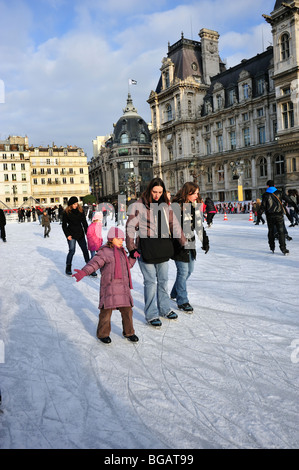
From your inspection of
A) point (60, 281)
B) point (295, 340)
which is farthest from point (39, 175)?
point (295, 340)

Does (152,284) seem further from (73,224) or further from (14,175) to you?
(14,175)

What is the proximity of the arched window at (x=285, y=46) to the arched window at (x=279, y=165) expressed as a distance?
9308mm

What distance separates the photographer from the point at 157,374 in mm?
3277

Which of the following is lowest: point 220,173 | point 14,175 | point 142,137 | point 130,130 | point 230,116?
point 220,173

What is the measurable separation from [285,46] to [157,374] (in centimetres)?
2934

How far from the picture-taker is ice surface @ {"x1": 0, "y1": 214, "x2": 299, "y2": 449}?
8.02 feet

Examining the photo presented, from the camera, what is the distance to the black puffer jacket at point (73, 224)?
307 inches

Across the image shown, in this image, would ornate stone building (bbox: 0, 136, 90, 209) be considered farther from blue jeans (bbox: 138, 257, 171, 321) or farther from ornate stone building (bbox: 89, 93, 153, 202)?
blue jeans (bbox: 138, 257, 171, 321)

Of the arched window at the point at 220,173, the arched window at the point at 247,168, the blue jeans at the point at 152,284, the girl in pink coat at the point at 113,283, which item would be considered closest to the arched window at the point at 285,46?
the arched window at the point at 247,168

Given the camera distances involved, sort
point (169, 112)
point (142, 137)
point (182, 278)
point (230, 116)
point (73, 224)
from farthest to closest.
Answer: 1. point (142, 137)
2. point (169, 112)
3. point (230, 116)
4. point (73, 224)
5. point (182, 278)

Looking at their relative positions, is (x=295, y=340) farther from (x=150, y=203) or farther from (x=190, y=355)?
(x=150, y=203)

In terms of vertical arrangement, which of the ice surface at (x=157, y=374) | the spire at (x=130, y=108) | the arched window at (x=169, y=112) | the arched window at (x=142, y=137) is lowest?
the ice surface at (x=157, y=374)

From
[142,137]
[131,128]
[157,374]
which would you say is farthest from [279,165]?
[131,128]

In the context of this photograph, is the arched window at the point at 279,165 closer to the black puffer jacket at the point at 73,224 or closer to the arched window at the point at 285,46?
the arched window at the point at 285,46
